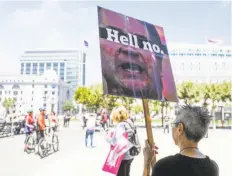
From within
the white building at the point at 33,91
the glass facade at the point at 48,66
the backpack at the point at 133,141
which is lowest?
the backpack at the point at 133,141

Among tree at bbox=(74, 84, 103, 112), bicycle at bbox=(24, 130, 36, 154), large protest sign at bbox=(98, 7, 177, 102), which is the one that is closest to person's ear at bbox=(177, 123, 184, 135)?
large protest sign at bbox=(98, 7, 177, 102)

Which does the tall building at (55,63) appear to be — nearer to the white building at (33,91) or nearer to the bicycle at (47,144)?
the white building at (33,91)

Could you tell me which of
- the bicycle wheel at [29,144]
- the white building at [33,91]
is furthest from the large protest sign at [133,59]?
the white building at [33,91]

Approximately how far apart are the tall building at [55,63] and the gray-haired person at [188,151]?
161413 mm

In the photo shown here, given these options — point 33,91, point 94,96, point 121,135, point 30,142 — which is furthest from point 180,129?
point 33,91

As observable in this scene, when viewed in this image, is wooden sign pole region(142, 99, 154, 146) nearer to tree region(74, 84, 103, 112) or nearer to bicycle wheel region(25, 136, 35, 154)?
bicycle wheel region(25, 136, 35, 154)

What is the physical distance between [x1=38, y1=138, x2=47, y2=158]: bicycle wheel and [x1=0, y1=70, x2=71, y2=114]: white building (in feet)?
358

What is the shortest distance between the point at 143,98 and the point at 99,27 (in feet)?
2.30

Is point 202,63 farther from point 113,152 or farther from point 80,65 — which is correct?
point 113,152

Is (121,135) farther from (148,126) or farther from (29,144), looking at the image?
(29,144)

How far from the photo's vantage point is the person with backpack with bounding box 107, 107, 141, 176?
4.77 m

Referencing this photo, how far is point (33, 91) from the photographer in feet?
414

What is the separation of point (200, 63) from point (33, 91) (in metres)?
60.8

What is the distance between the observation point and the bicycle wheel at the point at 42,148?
34.4 feet
